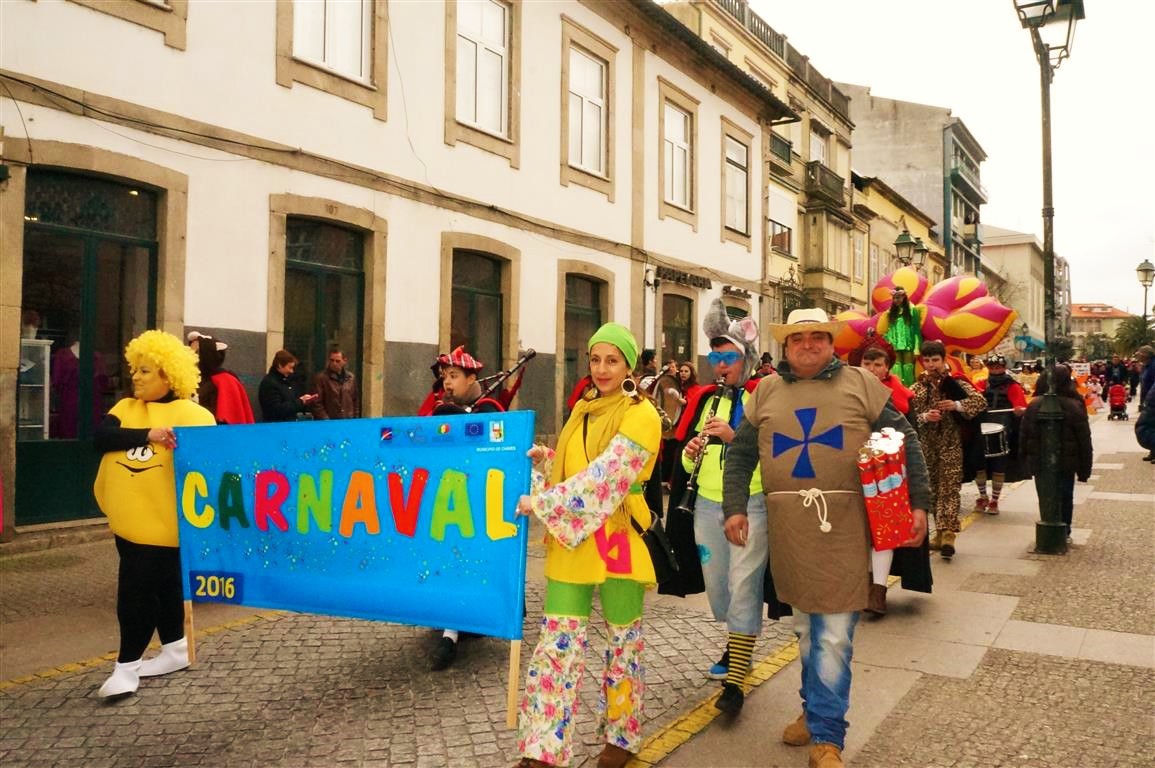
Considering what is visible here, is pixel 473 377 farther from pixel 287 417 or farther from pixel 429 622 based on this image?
pixel 287 417

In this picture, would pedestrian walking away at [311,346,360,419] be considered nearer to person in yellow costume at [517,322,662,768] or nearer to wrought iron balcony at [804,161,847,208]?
person in yellow costume at [517,322,662,768]

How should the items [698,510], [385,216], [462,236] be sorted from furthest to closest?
[462,236] → [385,216] → [698,510]

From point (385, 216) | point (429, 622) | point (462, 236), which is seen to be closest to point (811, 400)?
point (429, 622)

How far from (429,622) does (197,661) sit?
1.93 meters

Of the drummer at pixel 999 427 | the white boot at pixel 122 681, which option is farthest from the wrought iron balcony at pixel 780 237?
the white boot at pixel 122 681

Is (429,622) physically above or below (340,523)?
below

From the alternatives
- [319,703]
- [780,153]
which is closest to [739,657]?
[319,703]

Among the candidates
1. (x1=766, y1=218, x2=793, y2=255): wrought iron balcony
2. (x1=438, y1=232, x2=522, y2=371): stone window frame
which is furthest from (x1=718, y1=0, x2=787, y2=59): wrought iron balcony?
(x1=438, y1=232, x2=522, y2=371): stone window frame

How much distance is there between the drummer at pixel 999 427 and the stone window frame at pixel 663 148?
7.74 m

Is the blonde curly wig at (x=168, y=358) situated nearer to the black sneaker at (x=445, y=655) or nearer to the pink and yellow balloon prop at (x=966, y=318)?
the black sneaker at (x=445, y=655)

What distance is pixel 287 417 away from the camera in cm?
826

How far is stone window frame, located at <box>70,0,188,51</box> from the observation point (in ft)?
26.7

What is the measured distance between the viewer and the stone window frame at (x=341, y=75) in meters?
9.84

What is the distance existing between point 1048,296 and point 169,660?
7938 mm
